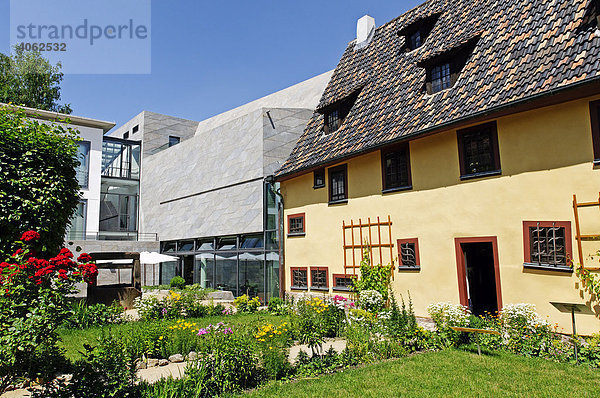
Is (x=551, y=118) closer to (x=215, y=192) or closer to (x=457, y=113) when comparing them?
(x=457, y=113)

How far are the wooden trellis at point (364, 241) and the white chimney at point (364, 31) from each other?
851cm

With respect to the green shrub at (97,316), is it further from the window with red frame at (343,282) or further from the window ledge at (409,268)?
the window ledge at (409,268)

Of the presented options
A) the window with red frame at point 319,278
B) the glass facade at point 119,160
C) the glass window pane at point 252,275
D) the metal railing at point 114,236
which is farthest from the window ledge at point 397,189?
the glass facade at point 119,160

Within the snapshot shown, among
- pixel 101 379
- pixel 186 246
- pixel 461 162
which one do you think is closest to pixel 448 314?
pixel 461 162

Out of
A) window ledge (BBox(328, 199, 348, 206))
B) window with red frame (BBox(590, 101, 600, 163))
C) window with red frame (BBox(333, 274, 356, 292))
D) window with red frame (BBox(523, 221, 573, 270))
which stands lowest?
window with red frame (BBox(333, 274, 356, 292))

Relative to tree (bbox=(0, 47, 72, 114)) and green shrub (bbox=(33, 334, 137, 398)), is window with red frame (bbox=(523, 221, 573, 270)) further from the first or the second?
tree (bbox=(0, 47, 72, 114))

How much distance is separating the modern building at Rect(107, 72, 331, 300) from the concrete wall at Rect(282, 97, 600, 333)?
6.25 metres

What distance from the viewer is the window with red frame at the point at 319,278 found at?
1434 centimetres

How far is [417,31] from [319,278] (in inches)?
372

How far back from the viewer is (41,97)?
31.9 m

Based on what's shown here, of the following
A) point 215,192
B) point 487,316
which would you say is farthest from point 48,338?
point 215,192

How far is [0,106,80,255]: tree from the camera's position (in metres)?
5.82

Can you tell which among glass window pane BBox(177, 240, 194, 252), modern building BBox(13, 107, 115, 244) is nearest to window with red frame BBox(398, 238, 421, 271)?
glass window pane BBox(177, 240, 194, 252)

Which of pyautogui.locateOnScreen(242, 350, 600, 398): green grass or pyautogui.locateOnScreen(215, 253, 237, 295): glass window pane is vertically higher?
pyautogui.locateOnScreen(215, 253, 237, 295): glass window pane
